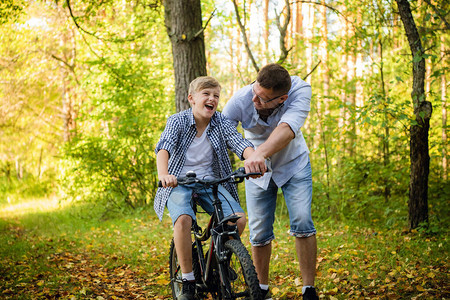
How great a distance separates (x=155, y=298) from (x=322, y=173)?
4.76 m

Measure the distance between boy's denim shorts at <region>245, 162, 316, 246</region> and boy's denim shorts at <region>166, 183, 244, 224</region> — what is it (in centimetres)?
30

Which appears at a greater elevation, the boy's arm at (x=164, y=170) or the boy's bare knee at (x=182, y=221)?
the boy's arm at (x=164, y=170)

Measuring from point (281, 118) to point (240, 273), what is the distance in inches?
49.1

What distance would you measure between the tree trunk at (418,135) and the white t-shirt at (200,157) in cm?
354

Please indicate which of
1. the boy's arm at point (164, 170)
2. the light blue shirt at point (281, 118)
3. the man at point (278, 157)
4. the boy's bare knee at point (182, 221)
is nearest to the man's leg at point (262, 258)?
the man at point (278, 157)

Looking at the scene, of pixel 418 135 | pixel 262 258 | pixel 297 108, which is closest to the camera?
pixel 297 108

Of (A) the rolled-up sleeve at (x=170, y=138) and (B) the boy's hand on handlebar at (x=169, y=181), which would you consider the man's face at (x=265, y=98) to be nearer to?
(A) the rolled-up sleeve at (x=170, y=138)

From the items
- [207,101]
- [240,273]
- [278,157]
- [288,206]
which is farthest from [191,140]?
[240,273]

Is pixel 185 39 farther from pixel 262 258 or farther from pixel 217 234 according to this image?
pixel 217 234

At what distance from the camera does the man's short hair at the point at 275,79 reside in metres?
3.35

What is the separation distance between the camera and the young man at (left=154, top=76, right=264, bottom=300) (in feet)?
11.3

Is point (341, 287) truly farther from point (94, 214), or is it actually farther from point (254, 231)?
point (94, 214)

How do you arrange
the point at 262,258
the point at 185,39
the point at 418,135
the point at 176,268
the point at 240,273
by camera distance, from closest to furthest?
the point at 240,273, the point at 262,258, the point at 176,268, the point at 418,135, the point at 185,39

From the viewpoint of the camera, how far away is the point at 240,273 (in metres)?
2.97
